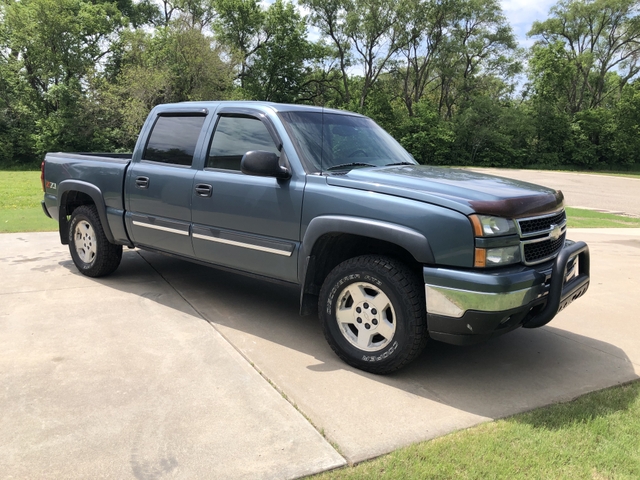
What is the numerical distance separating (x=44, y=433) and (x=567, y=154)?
51743 mm

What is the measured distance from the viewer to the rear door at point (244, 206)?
3.93 m

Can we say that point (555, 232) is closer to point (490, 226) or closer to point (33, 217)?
point (490, 226)

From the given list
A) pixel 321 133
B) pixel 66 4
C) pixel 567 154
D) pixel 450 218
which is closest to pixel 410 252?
pixel 450 218

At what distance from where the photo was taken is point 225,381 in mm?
3398

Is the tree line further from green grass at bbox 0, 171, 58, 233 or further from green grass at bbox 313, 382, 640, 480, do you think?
green grass at bbox 313, 382, 640, 480

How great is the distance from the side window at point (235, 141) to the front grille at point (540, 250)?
2050 mm

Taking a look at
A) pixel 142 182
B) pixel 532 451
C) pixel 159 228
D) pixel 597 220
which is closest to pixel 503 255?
pixel 532 451

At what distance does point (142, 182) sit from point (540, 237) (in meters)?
3.61

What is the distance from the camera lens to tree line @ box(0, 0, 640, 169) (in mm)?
34094

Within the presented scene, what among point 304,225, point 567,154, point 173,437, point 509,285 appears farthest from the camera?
point 567,154

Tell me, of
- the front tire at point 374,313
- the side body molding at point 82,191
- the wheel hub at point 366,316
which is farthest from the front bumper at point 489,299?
the side body molding at point 82,191

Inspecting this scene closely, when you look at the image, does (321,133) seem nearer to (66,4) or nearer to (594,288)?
(594,288)

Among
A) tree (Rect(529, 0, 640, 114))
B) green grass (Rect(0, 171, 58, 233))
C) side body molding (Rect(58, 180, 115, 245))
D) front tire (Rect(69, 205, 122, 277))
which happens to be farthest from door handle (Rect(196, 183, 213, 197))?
tree (Rect(529, 0, 640, 114))

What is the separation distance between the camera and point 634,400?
10.8 ft
